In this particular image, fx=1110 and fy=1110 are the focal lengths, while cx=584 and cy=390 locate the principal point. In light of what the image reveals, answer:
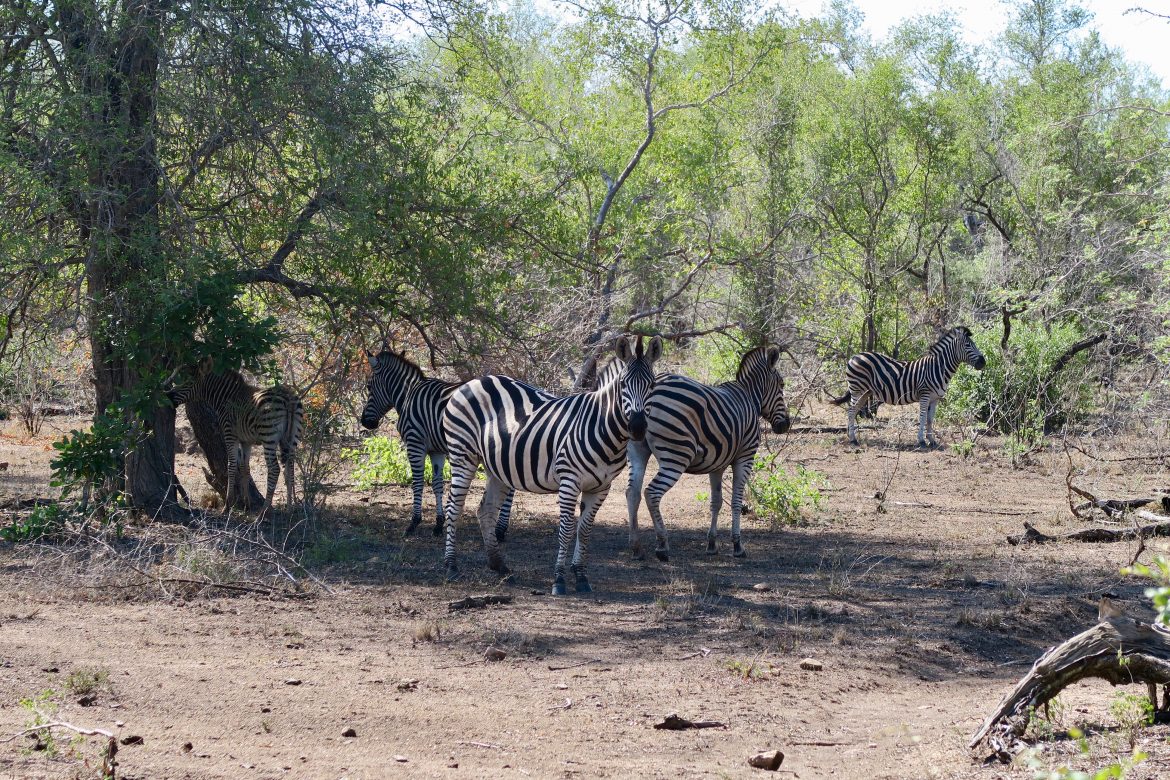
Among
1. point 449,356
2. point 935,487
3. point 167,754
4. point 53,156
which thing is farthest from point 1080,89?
point 167,754

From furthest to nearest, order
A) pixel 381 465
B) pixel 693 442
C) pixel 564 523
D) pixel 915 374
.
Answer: pixel 915 374, pixel 381 465, pixel 693 442, pixel 564 523

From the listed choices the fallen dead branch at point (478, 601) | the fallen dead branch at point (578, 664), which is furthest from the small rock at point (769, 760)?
the fallen dead branch at point (478, 601)

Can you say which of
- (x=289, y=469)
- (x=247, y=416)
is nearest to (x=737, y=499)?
(x=289, y=469)

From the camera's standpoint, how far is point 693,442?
1032cm

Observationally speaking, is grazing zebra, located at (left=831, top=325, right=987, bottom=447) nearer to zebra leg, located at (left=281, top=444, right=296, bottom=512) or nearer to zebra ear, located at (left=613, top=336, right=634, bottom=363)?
zebra leg, located at (left=281, top=444, right=296, bottom=512)

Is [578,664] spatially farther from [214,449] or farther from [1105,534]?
[214,449]

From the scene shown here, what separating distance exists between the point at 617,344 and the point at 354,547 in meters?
3.56

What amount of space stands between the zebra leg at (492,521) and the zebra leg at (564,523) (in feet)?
2.70

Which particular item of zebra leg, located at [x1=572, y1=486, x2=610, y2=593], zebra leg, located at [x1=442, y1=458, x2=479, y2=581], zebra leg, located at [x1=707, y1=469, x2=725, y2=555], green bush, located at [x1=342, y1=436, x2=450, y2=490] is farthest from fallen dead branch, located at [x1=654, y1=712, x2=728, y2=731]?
green bush, located at [x1=342, y1=436, x2=450, y2=490]

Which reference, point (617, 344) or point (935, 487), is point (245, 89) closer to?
point (617, 344)

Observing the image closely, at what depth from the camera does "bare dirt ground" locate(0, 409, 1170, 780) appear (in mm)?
5148

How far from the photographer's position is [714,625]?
7715 mm

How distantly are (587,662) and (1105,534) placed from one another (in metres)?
6.52

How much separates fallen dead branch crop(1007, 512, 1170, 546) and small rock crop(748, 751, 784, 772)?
6.75m
